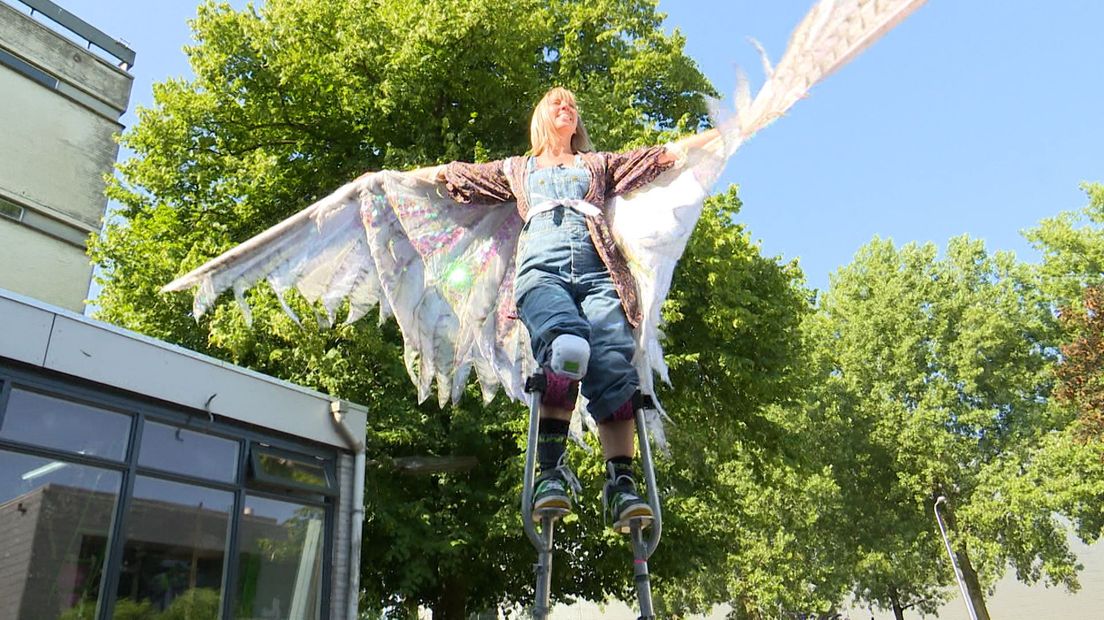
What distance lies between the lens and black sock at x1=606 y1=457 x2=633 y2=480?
2.73 m

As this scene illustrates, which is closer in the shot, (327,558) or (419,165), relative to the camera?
(327,558)

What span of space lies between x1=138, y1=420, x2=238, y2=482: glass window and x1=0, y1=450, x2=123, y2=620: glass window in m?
0.51

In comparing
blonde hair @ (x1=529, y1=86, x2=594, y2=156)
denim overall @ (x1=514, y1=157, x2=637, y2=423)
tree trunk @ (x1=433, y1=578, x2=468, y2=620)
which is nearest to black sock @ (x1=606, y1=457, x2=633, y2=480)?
denim overall @ (x1=514, y1=157, x2=637, y2=423)

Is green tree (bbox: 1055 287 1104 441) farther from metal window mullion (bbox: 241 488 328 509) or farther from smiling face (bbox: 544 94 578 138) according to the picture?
smiling face (bbox: 544 94 578 138)

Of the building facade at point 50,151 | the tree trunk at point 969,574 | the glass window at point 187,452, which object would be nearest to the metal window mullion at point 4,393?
the glass window at point 187,452

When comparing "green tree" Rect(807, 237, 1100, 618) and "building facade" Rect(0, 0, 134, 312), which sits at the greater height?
"building facade" Rect(0, 0, 134, 312)

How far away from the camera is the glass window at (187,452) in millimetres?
7301

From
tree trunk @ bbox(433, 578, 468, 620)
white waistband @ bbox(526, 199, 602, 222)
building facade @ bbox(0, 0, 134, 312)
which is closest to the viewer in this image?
white waistband @ bbox(526, 199, 602, 222)

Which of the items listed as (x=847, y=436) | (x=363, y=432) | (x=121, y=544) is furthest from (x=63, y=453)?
(x=847, y=436)

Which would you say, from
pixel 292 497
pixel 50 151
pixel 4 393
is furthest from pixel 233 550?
pixel 50 151

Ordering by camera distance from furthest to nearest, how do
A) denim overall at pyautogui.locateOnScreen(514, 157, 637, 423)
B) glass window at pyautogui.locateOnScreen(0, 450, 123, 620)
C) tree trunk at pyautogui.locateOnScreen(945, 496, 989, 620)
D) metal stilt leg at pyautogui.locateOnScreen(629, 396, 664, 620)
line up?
tree trunk at pyautogui.locateOnScreen(945, 496, 989, 620)
glass window at pyautogui.locateOnScreen(0, 450, 123, 620)
denim overall at pyautogui.locateOnScreen(514, 157, 637, 423)
metal stilt leg at pyautogui.locateOnScreen(629, 396, 664, 620)

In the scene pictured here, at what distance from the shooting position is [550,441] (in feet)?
9.15

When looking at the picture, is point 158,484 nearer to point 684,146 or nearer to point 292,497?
point 292,497

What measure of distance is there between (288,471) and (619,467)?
22.4 ft
